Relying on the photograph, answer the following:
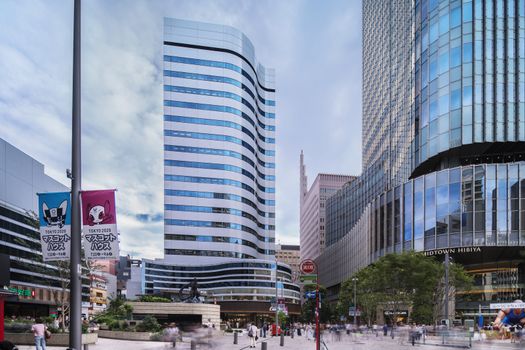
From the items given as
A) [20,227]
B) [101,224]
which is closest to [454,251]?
[101,224]

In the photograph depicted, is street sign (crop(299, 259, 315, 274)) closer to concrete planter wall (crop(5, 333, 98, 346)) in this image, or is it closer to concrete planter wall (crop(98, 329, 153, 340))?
concrete planter wall (crop(5, 333, 98, 346))

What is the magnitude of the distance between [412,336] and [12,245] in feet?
210

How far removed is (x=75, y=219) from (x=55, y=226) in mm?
766

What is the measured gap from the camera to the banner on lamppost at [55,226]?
10141 millimetres

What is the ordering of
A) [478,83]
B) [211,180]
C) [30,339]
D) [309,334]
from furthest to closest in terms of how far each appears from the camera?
[211,180] < [478,83] < [309,334] < [30,339]

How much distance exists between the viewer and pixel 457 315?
64.9m

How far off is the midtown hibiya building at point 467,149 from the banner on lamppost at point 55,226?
5476 cm

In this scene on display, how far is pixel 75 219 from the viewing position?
382 inches

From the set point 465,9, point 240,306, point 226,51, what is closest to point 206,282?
point 240,306

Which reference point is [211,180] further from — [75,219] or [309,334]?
[75,219]

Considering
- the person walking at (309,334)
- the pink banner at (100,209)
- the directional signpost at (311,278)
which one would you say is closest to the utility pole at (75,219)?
the pink banner at (100,209)

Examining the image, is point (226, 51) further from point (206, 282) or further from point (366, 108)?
point (206, 282)

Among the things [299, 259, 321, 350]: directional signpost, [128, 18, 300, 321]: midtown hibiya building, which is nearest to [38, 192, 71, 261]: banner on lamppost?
[299, 259, 321, 350]: directional signpost

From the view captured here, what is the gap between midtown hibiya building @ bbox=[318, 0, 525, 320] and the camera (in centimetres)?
5781
